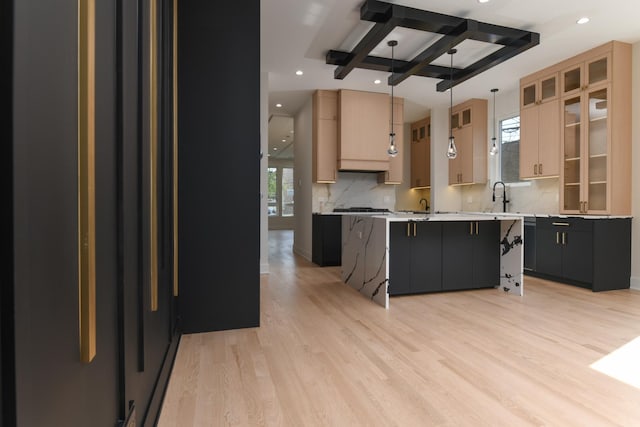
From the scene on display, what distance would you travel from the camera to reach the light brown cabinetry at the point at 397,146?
20.2 feet

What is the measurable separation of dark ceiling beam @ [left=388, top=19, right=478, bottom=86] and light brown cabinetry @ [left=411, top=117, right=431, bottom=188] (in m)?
2.72

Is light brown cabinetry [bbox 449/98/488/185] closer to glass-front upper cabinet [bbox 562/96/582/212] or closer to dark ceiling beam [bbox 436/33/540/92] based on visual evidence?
dark ceiling beam [bbox 436/33/540/92]

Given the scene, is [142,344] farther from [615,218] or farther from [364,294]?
[615,218]

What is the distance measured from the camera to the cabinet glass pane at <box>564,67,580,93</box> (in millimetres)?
4551

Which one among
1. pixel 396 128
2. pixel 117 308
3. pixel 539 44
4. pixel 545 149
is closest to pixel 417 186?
pixel 396 128

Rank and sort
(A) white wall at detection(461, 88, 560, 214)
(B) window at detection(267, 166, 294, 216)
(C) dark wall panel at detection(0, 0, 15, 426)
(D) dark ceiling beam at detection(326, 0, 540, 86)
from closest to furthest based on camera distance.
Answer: (C) dark wall panel at detection(0, 0, 15, 426), (D) dark ceiling beam at detection(326, 0, 540, 86), (A) white wall at detection(461, 88, 560, 214), (B) window at detection(267, 166, 294, 216)

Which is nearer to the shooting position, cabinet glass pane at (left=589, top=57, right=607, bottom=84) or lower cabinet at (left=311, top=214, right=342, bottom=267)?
cabinet glass pane at (left=589, top=57, right=607, bottom=84)

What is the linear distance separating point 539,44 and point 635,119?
57.7 inches

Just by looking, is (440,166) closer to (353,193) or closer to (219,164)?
(353,193)

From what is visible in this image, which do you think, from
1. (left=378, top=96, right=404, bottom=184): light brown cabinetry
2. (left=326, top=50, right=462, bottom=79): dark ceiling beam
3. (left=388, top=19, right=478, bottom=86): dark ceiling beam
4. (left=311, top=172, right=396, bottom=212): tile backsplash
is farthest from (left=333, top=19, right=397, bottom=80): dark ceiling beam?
(left=311, top=172, right=396, bottom=212): tile backsplash

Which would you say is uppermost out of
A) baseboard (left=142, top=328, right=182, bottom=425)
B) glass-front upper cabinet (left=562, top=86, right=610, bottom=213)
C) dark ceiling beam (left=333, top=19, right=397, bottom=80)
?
dark ceiling beam (left=333, top=19, right=397, bottom=80)

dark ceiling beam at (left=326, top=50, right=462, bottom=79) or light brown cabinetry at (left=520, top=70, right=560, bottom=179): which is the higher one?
dark ceiling beam at (left=326, top=50, right=462, bottom=79)

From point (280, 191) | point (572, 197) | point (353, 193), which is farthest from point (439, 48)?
point (280, 191)

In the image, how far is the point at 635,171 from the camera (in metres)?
4.20
